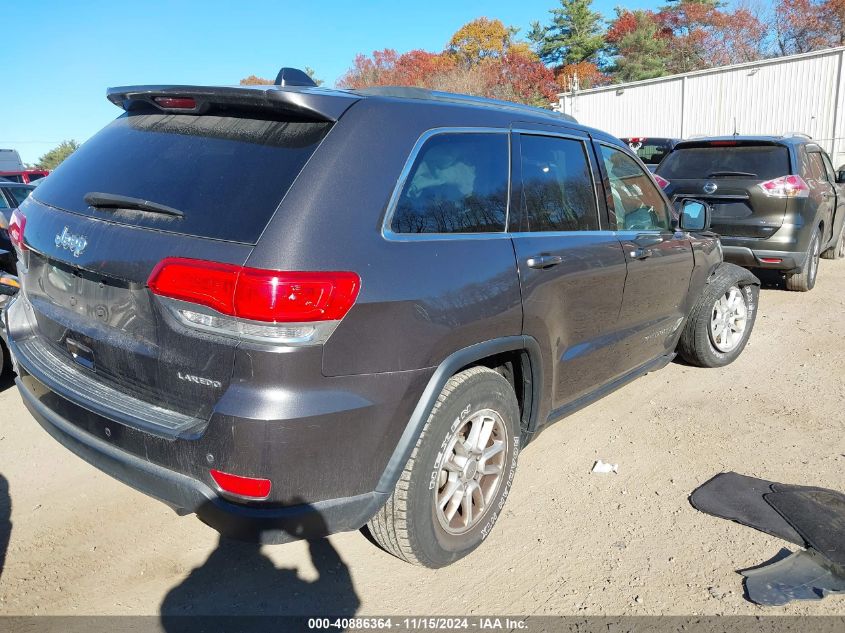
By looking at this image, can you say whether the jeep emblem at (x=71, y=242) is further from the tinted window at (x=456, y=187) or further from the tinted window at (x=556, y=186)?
the tinted window at (x=556, y=186)

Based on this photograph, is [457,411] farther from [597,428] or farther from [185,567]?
[597,428]

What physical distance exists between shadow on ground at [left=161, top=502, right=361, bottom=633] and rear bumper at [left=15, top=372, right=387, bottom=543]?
350 mm


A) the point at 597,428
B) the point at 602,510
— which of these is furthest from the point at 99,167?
the point at 597,428

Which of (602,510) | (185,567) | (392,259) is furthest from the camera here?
(602,510)

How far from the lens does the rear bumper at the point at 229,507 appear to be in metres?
2.07

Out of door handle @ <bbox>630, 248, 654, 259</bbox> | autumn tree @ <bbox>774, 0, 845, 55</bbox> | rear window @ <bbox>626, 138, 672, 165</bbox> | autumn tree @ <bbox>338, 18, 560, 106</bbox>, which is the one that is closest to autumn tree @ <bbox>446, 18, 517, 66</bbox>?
autumn tree @ <bbox>338, 18, 560, 106</bbox>

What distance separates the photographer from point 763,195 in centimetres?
682

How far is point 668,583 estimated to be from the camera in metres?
2.65

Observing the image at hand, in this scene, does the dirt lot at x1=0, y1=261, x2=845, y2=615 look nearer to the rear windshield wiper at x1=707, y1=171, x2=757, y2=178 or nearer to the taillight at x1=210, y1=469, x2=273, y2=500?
the taillight at x1=210, y1=469, x2=273, y2=500

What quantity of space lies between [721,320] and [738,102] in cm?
2097

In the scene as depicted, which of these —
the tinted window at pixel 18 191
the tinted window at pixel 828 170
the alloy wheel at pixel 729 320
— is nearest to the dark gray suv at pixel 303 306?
the alloy wheel at pixel 729 320

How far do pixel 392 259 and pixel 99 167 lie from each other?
1.30 m

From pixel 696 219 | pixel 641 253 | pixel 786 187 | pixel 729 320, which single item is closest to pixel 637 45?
pixel 786 187

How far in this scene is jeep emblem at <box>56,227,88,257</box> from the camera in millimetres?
2328
